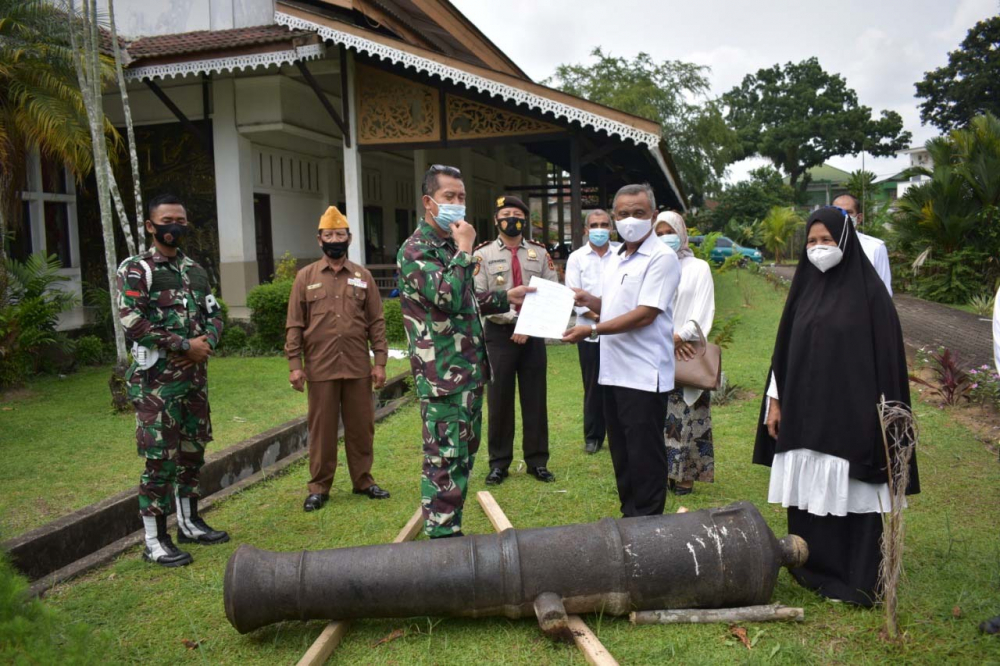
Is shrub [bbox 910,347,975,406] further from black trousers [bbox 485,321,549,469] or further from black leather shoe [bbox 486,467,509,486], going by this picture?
black leather shoe [bbox 486,467,509,486]

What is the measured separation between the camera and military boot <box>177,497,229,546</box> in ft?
14.8

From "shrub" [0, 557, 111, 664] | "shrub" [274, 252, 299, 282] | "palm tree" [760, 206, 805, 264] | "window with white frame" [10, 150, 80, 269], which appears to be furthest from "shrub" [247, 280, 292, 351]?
"palm tree" [760, 206, 805, 264]

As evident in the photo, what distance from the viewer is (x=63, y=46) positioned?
373 inches

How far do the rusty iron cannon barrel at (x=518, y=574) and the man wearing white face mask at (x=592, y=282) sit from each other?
2.90 metres

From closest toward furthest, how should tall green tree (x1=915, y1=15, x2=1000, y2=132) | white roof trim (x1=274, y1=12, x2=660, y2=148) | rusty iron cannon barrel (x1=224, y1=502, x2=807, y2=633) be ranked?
rusty iron cannon barrel (x1=224, y1=502, x2=807, y2=633) → white roof trim (x1=274, y1=12, x2=660, y2=148) → tall green tree (x1=915, y1=15, x2=1000, y2=132)

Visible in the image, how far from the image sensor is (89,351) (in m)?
10.9

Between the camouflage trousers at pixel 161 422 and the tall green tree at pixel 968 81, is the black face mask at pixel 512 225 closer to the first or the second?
the camouflage trousers at pixel 161 422

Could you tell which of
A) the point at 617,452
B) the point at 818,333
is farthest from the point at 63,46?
the point at 818,333

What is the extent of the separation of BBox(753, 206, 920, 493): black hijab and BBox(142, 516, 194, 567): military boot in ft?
10.6

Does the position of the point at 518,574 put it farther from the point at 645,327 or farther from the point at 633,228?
the point at 633,228

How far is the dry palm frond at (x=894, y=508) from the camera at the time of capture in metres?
3.06

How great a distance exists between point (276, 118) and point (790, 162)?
51053 mm

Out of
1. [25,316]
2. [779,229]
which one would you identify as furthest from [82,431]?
[779,229]

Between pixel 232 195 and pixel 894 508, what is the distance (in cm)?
1159
